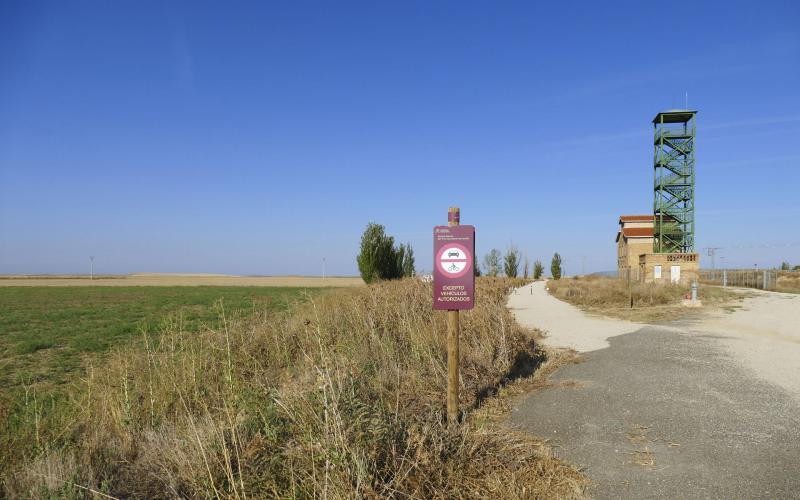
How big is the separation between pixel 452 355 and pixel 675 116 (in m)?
43.3

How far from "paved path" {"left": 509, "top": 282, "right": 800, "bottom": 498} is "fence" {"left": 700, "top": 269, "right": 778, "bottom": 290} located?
2760 centimetres

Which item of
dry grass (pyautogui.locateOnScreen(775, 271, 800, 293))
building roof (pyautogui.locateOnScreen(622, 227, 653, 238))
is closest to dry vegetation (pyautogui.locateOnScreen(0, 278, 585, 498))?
dry grass (pyautogui.locateOnScreen(775, 271, 800, 293))

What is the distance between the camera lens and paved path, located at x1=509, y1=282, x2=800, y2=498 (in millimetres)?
3900

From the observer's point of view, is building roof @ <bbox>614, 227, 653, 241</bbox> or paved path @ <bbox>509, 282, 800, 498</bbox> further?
building roof @ <bbox>614, 227, 653, 241</bbox>

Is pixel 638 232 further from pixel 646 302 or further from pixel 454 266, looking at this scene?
pixel 454 266

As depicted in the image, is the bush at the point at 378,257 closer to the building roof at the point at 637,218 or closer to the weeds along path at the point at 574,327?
the weeds along path at the point at 574,327

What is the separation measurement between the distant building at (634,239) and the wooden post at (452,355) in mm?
42307

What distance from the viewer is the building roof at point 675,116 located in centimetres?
3923

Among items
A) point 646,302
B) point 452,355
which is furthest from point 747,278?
point 452,355

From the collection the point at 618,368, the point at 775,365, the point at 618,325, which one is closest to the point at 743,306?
the point at 618,325

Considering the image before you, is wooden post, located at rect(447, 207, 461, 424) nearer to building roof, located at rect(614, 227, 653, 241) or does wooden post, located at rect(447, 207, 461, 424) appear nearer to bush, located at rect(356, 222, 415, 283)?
bush, located at rect(356, 222, 415, 283)

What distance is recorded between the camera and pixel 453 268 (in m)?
4.78

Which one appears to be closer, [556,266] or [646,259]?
[646,259]

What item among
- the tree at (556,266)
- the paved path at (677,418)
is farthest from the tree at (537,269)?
the paved path at (677,418)
